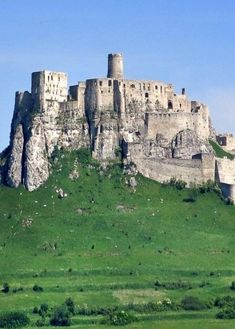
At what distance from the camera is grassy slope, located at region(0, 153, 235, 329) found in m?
166

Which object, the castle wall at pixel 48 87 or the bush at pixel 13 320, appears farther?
the castle wall at pixel 48 87

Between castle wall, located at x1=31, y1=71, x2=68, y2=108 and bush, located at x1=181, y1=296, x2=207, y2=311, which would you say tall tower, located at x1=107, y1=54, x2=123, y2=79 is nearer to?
castle wall, located at x1=31, y1=71, x2=68, y2=108

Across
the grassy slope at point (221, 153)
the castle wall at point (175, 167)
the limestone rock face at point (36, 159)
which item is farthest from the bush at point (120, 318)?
the grassy slope at point (221, 153)

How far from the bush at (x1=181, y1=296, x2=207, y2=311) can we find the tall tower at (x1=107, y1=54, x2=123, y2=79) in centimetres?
3904

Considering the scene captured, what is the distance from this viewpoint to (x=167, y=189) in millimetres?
189250

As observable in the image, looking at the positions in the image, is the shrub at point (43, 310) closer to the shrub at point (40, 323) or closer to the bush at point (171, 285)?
the shrub at point (40, 323)

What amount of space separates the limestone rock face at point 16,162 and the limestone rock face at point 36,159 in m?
0.92

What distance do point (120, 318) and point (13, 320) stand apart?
36.9 feet

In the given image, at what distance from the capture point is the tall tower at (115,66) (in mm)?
194375

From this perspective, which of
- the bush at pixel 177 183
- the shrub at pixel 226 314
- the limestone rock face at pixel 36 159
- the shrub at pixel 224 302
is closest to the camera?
the shrub at pixel 226 314

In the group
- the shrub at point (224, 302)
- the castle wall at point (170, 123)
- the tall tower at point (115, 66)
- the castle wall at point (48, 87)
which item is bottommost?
the shrub at point (224, 302)

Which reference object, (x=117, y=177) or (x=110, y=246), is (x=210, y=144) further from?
(x=110, y=246)

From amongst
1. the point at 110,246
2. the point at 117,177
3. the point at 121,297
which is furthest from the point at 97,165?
the point at 121,297

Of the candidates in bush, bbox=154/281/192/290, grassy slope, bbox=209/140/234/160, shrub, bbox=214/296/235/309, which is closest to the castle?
grassy slope, bbox=209/140/234/160
